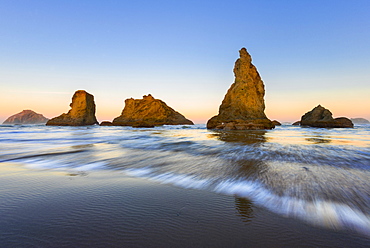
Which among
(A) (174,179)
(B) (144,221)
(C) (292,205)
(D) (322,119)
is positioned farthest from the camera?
(D) (322,119)

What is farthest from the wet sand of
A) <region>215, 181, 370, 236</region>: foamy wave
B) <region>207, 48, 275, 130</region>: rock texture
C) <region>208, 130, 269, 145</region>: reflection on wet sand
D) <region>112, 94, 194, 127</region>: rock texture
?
<region>112, 94, 194, 127</region>: rock texture

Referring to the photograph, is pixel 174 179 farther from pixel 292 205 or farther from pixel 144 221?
pixel 292 205

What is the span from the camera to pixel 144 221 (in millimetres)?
2184

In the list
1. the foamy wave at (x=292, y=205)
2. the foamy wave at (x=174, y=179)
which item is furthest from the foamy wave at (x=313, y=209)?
the foamy wave at (x=174, y=179)

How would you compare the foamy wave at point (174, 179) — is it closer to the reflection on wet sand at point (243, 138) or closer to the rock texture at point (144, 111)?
the reflection on wet sand at point (243, 138)

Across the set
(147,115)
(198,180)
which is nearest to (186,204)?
(198,180)

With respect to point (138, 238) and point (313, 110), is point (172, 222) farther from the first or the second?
point (313, 110)

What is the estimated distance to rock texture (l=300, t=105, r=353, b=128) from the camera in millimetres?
44219

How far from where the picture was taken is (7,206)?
268cm

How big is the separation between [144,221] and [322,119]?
59364 millimetres

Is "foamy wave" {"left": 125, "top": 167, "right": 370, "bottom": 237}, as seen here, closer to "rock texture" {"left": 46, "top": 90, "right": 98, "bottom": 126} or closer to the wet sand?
the wet sand

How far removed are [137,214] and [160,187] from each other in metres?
1.24

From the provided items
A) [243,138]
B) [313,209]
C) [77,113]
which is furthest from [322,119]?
[77,113]

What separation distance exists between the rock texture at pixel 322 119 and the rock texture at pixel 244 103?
17.2 metres
